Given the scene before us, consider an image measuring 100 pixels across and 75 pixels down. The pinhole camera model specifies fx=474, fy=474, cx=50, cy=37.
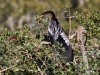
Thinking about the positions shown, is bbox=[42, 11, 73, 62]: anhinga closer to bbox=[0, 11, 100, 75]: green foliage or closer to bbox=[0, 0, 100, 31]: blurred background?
bbox=[0, 11, 100, 75]: green foliage

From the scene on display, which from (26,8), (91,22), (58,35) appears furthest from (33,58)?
(26,8)

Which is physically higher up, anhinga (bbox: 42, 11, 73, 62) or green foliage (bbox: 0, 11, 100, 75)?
anhinga (bbox: 42, 11, 73, 62)

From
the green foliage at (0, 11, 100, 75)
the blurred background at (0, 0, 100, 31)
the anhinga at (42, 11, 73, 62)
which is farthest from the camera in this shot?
the blurred background at (0, 0, 100, 31)

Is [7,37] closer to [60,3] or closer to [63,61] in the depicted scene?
[63,61]

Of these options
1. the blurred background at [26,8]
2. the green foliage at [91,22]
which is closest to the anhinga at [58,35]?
the green foliage at [91,22]

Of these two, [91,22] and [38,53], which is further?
[91,22]

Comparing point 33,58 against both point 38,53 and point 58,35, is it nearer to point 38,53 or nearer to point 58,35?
point 38,53

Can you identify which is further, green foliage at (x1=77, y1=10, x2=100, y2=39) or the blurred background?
the blurred background

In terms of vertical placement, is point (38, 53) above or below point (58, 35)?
below

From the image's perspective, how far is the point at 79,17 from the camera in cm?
555

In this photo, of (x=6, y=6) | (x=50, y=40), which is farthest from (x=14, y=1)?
(x=50, y=40)

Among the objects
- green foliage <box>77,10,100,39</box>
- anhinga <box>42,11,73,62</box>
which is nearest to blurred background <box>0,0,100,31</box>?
anhinga <box>42,11,73,62</box>

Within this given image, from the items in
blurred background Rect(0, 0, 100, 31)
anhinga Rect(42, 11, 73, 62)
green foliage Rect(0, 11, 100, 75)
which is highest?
blurred background Rect(0, 0, 100, 31)

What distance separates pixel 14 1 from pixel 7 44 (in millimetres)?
22476
